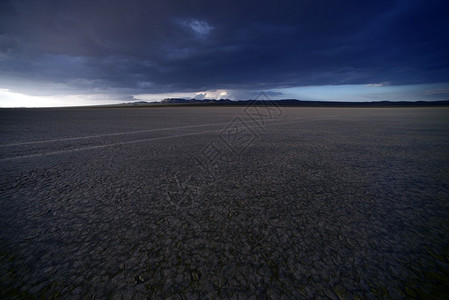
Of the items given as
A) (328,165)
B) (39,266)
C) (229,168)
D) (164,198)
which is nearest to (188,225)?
(164,198)

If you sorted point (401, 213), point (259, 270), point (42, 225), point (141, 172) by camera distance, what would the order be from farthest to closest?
point (141, 172)
point (401, 213)
point (42, 225)
point (259, 270)

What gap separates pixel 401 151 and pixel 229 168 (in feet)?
11.3

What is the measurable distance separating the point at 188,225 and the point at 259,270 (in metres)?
0.60

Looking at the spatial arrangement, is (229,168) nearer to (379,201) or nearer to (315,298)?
(379,201)

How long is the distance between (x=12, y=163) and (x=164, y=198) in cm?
275

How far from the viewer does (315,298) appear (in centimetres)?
92

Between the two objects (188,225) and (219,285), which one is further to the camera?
(188,225)

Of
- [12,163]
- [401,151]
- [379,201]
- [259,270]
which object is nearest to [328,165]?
[379,201]

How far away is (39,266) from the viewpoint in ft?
3.59

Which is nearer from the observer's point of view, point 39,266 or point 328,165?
point 39,266

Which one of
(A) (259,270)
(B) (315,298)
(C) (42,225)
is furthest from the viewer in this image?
(C) (42,225)

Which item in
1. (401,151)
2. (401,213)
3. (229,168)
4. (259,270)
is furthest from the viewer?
Answer: (401,151)

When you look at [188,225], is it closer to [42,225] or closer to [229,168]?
[42,225]

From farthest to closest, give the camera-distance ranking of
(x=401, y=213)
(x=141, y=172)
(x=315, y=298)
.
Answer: (x=141, y=172)
(x=401, y=213)
(x=315, y=298)
